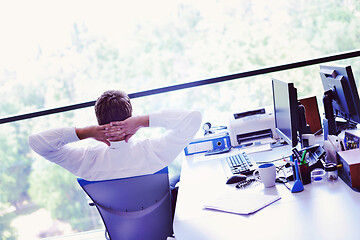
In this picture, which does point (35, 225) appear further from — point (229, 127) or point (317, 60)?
point (317, 60)

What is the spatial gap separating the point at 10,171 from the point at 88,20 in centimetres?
279

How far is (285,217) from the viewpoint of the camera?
165cm

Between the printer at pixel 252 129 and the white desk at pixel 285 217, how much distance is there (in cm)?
Result: 84

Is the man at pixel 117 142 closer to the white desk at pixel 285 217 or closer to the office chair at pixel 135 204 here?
the office chair at pixel 135 204

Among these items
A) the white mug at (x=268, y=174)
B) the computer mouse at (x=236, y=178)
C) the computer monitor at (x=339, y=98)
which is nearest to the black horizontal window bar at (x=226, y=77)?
the computer monitor at (x=339, y=98)

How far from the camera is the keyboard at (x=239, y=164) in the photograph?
7.59 ft

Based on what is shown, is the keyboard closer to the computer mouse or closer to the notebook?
the computer mouse

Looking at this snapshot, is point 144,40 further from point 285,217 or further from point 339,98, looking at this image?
point 285,217

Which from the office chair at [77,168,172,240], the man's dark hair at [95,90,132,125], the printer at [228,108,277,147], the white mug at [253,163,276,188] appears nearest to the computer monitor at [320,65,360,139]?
the printer at [228,108,277,147]

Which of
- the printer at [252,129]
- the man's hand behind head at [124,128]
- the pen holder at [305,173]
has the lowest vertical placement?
the pen holder at [305,173]

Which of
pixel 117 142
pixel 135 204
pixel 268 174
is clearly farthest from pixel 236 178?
pixel 117 142

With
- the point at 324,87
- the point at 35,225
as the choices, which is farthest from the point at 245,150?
the point at 35,225

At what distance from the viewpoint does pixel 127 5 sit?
6500mm

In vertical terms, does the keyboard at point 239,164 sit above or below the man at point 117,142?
below
